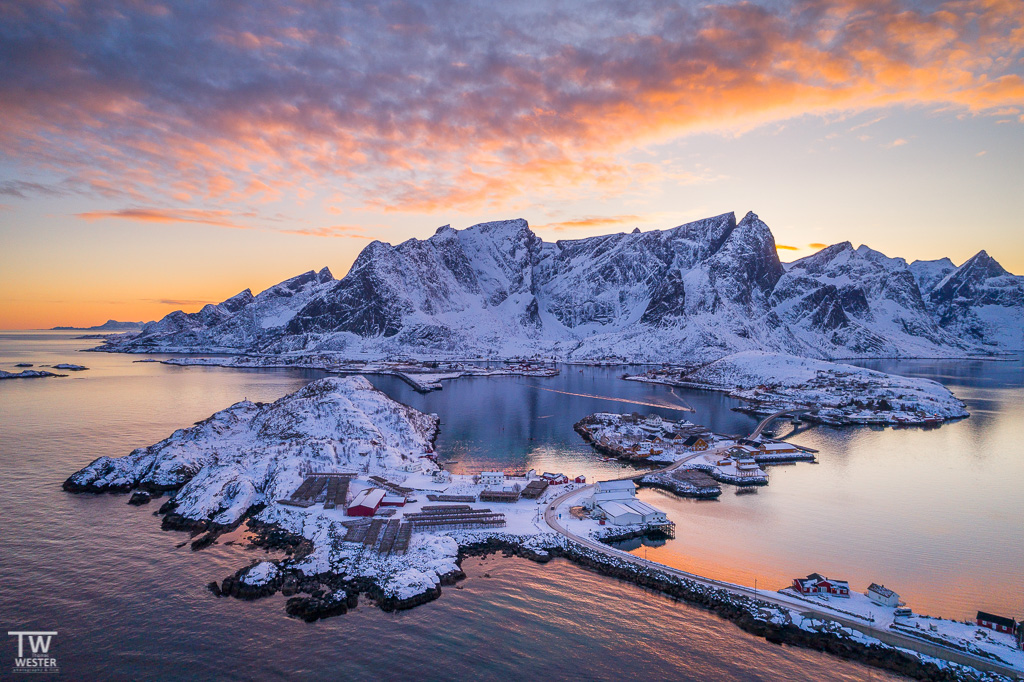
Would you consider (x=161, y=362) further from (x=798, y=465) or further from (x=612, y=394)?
(x=798, y=465)

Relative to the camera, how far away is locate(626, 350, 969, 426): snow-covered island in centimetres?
8700

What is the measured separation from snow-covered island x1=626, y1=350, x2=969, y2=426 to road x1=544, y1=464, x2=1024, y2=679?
6930 cm

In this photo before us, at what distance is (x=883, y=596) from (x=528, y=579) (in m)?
19.7

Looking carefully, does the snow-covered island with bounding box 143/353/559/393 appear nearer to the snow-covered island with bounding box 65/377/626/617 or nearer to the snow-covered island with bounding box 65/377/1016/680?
the snow-covered island with bounding box 65/377/626/617

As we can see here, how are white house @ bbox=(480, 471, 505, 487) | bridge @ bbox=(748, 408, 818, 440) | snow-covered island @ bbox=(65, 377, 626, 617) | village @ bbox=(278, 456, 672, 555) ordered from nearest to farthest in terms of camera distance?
snow-covered island @ bbox=(65, 377, 626, 617)
village @ bbox=(278, 456, 672, 555)
white house @ bbox=(480, 471, 505, 487)
bridge @ bbox=(748, 408, 818, 440)

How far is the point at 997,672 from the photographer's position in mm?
21641

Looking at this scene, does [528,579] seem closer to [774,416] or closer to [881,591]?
[881,591]

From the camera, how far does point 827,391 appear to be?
3944 inches

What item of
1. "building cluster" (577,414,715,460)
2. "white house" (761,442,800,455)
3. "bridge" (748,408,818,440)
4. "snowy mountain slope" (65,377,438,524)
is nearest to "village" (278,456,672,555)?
"snowy mountain slope" (65,377,438,524)

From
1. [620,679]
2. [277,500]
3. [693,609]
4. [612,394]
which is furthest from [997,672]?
[612,394]

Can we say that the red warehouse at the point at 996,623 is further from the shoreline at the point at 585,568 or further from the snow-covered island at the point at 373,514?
the snow-covered island at the point at 373,514

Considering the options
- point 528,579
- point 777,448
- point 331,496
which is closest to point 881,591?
point 528,579

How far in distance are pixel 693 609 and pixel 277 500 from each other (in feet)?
106

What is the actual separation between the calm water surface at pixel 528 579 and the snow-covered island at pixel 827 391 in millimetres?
24104
